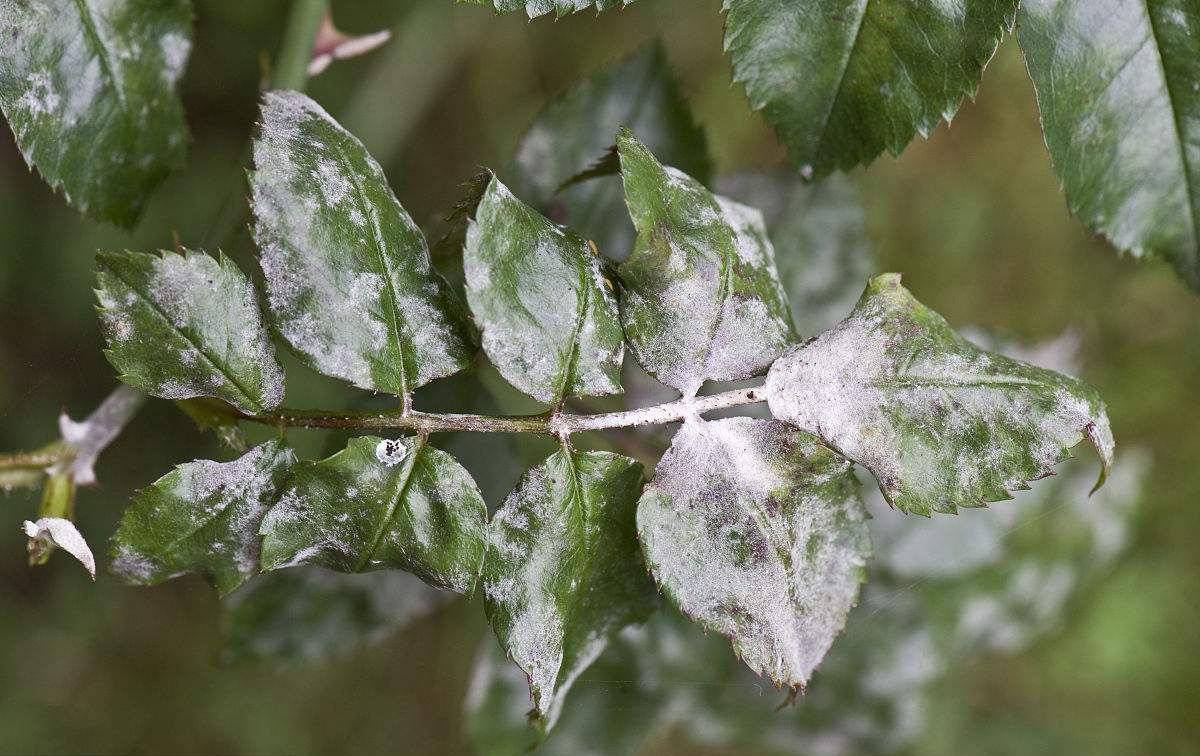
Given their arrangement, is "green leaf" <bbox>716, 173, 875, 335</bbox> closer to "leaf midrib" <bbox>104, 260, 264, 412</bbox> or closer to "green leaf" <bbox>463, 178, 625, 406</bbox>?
"green leaf" <bbox>463, 178, 625, 406</bbox>

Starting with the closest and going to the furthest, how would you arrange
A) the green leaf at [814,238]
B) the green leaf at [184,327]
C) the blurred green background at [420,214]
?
the green leaf at [184,327], the green leaf at [814,238], the blurred green background at [420,214]

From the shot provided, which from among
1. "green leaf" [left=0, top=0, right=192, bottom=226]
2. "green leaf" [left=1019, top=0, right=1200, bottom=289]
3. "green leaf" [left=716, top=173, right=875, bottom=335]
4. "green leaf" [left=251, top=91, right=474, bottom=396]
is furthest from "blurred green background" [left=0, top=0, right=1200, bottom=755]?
"green leaf" [left=251, top=91, right=474, bottom=396]

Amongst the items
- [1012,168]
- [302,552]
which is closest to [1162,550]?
[1012,168]

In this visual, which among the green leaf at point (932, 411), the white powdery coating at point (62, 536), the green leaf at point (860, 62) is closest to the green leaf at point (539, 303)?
the green leaf at point (932, 411)

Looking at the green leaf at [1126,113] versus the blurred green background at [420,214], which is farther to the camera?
→ the blurred green background at [420,214]

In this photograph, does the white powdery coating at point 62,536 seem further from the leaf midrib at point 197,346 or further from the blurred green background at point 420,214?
the blurred green background at point 420,214

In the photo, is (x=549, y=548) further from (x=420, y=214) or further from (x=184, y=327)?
(x=420, y=214)

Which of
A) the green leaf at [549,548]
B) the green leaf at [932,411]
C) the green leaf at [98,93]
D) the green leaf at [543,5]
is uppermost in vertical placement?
the green leaf at [543,5]

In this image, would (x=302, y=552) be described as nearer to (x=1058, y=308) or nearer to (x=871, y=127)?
(x=871, y=127)
